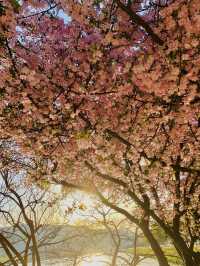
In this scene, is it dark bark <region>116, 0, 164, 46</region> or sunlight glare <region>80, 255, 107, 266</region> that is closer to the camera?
dark bark <region>116, 0, 164, 46</region>

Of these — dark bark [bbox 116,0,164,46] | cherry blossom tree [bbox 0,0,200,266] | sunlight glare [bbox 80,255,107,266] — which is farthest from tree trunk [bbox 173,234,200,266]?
sunlight glare [bbox 80,255,107,266]

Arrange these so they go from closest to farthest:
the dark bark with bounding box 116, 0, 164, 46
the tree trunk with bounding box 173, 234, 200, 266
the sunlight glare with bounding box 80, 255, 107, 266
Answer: the dark bark with bounding box 116, 0, 164, 46, the tree trunk with bounding box 173, 234, 200, 266, the sunlight glare with bounding box 80, 255, 107, 266

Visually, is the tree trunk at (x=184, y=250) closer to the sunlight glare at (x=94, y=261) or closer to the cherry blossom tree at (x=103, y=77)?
the cherry blossom tree at (x=103, y=77)

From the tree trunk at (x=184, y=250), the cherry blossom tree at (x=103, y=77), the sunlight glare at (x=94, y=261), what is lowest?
the tree trunk at (x=184, y=250)

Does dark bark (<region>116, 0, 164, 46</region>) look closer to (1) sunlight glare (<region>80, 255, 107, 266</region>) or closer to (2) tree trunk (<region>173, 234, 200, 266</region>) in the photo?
(2) tree trunk (<region>173, 234, 200, 266</region>)

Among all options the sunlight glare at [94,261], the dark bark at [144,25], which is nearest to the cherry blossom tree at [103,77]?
the dark bark at [144,25]

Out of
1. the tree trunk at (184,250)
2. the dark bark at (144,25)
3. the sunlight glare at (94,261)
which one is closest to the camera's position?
the dark bark at (144,25)

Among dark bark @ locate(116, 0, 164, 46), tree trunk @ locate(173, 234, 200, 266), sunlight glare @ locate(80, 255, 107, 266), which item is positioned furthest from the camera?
sunlight glare @ locate(80, 255, 107, 266)

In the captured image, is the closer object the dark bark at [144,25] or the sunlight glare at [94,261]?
the dark bark at [144,25]

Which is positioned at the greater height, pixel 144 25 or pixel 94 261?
pixel 144 25

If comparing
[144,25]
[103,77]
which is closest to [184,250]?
[103,77]

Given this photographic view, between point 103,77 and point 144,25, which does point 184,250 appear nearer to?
point 103,77


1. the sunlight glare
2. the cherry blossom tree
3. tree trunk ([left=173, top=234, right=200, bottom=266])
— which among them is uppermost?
the cherry blossom tree

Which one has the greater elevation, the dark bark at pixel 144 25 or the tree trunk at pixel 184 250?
the dark bark at pixel 144 25
